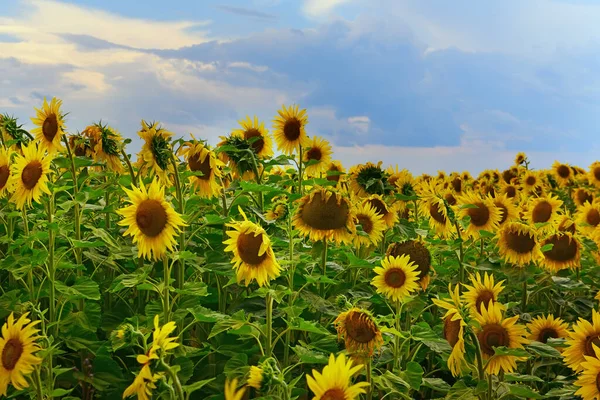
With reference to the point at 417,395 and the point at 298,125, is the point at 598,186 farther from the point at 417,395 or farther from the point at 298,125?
the point at 417,395

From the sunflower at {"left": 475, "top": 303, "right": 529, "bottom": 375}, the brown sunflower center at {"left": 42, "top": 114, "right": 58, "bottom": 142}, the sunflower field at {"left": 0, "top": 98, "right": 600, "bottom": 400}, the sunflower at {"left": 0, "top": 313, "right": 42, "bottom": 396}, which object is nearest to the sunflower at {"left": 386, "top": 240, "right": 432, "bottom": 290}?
the sunflower field at {"left": 0, "top": 98, "right": 600, "bottom": 400}

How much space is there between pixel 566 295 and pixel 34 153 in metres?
4.26

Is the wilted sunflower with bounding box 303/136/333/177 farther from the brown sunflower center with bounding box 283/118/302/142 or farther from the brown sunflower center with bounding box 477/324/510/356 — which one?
→ the brown sunflower center with bounding box 477/324/510/356

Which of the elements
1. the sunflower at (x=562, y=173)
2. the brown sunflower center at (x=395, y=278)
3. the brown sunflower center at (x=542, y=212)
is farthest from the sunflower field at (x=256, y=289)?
the sunflower at (x=562, y=173)

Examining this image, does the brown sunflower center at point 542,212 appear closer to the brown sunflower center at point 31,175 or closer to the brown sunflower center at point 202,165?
the brown sunflower center at point 202,165

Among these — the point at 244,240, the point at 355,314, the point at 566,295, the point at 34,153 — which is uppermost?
the point at 34,153

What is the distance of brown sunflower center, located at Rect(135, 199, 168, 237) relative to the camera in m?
3.09

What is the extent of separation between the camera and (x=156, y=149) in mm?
3828

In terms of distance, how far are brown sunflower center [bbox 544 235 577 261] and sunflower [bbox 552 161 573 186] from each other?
24.3 ft

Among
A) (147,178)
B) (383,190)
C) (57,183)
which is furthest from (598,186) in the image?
(57,183)

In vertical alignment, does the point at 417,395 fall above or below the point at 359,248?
below

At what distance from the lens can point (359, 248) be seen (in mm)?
4836

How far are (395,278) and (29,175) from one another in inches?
85.2

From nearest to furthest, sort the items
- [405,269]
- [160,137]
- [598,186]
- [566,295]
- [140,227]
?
1. [140,227]
2. [405,269]
3. [160,137]
4. [566,295]
5. [598,186]
